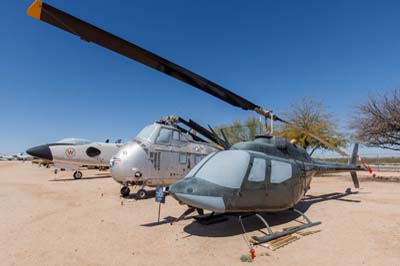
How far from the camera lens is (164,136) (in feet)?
34.4

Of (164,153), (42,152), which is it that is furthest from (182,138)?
(42,152)

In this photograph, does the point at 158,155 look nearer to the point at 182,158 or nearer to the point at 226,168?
the point at 182,158

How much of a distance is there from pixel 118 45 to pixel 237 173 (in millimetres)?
3466

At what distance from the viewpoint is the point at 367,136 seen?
20031 millimetres

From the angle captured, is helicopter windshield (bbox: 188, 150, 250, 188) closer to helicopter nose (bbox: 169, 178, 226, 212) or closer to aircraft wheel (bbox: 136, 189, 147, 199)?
helicopter nose (bbox: 169, 178, 226, 212)

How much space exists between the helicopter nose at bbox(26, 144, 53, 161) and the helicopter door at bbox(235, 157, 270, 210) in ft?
60.5

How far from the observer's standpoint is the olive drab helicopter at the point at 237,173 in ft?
12.9

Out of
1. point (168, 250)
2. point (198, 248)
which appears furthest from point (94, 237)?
point (198, 248)

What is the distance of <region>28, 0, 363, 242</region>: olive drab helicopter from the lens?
12.9 feet

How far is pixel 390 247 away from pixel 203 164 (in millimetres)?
4081

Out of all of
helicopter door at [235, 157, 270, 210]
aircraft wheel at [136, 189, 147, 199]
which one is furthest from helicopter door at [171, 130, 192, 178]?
helicopter door at [235, 157, 270, 210]

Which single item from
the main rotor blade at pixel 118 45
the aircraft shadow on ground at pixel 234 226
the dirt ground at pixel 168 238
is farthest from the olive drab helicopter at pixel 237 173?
the dirt ground at pixel 168 238

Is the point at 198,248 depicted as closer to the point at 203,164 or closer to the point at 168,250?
the point at 168,250

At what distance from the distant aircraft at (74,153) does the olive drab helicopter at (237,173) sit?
17014 mm
